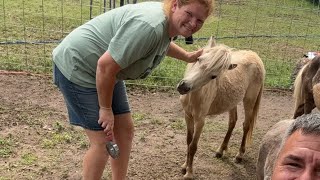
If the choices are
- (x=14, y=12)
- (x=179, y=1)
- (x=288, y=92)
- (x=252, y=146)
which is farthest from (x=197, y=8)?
(x=14, y=12)

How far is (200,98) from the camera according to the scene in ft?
14.1

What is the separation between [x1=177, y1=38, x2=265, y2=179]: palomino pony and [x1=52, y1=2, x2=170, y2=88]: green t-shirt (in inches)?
41.6

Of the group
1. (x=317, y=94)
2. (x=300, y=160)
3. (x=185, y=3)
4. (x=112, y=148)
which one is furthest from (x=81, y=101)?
(x=300, y=160)

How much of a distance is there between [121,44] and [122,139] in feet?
3.39

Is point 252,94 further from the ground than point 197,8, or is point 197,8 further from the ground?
point 197,8

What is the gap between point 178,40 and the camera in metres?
7.72

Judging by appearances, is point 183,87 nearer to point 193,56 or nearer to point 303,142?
point 193,56

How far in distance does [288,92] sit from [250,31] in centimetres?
349

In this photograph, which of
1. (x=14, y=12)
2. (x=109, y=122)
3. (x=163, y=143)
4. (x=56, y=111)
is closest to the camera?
(x=109, y=122)

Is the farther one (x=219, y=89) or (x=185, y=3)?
(x=219, y=89)

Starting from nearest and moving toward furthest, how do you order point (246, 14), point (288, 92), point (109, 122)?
point (109, 122) < point (288, 92) < point (246, 14)

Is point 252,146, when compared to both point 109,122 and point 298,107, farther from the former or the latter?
point 109,122

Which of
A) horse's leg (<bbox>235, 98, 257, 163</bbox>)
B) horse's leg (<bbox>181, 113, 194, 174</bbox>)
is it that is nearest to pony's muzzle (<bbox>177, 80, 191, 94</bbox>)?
horse's leg (<bbox>181, 113, 194, 174</bbox>)

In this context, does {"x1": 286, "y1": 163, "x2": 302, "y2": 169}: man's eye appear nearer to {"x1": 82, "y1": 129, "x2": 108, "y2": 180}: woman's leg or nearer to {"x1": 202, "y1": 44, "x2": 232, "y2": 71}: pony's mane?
{"x1": 82, "y1": 129, "x2": 108, "y2": 180}: woman's leg
